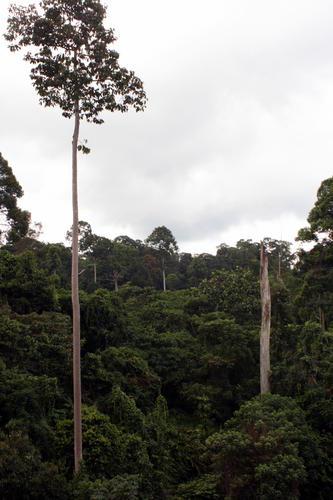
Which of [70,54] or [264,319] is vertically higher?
[70,54]

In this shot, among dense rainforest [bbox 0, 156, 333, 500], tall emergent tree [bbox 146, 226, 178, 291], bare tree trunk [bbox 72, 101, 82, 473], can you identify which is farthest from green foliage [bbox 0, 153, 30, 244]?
tall emergent tree [bbox 146, 226, 178, 291]

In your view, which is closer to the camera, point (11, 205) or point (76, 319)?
point (76, 319)

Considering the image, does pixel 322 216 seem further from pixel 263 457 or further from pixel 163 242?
pixel 163 242

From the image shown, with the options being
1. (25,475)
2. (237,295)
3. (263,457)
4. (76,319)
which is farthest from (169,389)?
(25,475)

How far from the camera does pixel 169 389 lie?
2289cm

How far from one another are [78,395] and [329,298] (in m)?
12.7

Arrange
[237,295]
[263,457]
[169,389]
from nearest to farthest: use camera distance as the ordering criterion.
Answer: [263,457] < [169,389] < [237,295]

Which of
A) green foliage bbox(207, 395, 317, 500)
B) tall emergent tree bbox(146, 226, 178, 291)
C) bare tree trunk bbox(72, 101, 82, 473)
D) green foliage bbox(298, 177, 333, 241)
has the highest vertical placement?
tall emergent tree bbox(146, 226, 178, 291)

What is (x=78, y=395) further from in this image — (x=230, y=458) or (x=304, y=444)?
(x=304, y=444)

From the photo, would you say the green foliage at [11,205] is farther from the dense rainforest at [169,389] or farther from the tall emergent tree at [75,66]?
the tall emergent tree at [75,66]

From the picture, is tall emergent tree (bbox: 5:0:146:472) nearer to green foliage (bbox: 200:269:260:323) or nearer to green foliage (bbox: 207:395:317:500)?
green foliage (bbox: 207:395:317:500)

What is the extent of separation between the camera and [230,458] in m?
13.2

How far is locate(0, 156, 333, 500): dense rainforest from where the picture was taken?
41.2 ft

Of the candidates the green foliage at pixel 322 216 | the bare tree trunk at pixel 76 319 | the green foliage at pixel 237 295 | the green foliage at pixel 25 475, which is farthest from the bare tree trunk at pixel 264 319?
the green foliage at pixel 25 475
